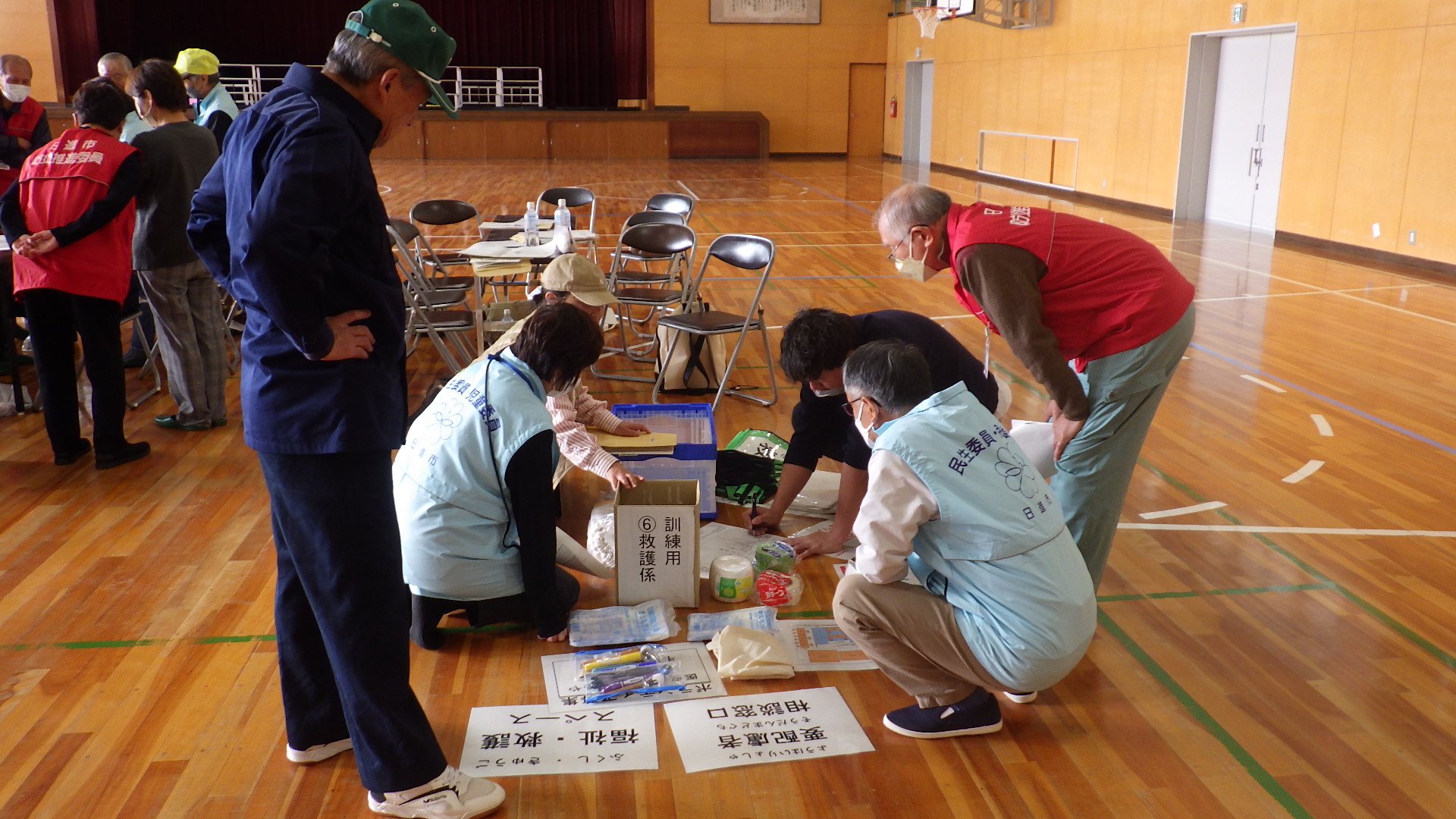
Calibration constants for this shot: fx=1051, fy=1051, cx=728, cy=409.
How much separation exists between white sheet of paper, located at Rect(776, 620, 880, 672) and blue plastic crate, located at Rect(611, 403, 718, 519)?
2.10 feet

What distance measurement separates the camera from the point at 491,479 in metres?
2.61

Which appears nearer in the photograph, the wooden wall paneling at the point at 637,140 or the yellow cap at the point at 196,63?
the yellow cap at the point at 196,63

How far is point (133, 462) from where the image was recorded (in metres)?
4.29

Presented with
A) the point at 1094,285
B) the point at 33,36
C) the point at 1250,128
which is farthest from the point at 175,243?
the point at 33,36

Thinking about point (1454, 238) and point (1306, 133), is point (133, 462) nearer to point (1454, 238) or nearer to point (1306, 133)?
point (1454, 238)

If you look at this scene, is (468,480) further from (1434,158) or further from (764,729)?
(1434,158)

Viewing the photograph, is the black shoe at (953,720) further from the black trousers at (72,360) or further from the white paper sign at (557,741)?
the black trousers at (72,360)

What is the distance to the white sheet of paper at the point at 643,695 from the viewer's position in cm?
258

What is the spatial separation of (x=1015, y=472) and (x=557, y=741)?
120 cm

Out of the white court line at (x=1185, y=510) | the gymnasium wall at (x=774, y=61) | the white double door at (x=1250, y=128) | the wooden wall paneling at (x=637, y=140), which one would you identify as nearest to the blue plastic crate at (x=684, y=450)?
the white court line at (x=1185, y=510)

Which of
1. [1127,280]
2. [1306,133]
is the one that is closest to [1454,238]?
[1306,133]

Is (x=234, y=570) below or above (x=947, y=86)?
below

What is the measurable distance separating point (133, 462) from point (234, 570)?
133cm

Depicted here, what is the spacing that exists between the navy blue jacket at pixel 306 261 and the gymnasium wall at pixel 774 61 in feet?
70.0
